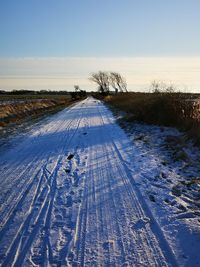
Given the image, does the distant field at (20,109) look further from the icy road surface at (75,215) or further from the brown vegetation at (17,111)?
the icy road surface at (75,215)

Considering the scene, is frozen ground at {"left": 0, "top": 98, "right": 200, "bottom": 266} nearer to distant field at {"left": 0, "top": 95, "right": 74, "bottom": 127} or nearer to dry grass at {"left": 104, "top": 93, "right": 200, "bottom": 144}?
dry grass at {"left": 104, "top": 93, "right": 200, "bottom": 144}

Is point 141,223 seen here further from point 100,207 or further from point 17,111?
point 17,111

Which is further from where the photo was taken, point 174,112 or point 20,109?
point 20,109

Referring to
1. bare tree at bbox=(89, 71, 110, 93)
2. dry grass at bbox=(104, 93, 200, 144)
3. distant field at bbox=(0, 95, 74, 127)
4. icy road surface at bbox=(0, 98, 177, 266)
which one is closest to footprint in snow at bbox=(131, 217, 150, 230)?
icy road surface at bbox=(0, 98, 177, 266)

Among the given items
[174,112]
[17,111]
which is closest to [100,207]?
[174,112]

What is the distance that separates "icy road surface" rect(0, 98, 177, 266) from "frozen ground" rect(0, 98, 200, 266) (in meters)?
0.01

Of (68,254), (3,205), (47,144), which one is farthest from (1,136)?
(68,254)

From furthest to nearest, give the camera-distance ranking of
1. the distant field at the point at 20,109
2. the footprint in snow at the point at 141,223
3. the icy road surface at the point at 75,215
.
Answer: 1. the distant field at the point at 20,109
2. the footprint in snow at the point at 141,223
3. the icy road surface at the point at 75,215

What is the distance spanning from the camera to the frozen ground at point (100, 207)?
3.99 meters

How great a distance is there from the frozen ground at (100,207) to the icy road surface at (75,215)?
0.5 inches

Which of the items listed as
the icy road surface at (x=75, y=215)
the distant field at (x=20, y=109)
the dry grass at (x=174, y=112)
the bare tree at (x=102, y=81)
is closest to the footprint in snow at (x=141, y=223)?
the icy road surface at (x=75, y=215)

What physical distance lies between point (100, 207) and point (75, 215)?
1.84 ft

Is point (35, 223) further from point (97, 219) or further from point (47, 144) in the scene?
point (47, 144)

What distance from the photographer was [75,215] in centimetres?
515
